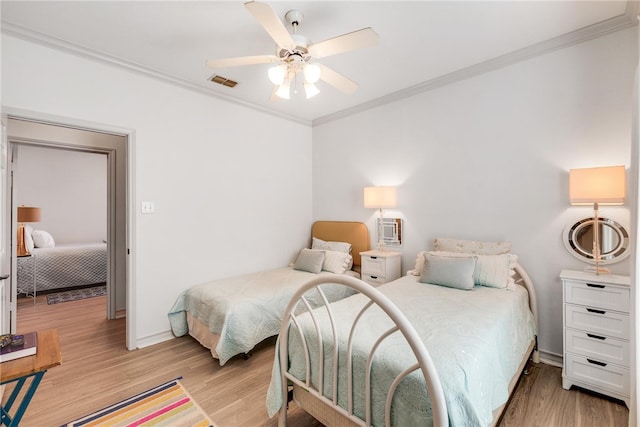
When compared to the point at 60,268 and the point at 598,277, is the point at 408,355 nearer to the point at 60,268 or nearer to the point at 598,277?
the point at 598,277

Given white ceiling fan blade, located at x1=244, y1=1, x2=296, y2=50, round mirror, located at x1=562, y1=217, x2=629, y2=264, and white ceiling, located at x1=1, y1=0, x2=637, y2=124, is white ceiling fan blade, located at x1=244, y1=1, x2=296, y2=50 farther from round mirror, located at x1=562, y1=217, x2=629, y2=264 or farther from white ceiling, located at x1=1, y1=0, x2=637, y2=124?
round mirror, located at x1=562, y1=217, x2=629, y2=264

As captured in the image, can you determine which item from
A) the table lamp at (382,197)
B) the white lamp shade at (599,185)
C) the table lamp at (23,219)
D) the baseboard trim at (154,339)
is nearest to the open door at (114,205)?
the baseboard trim at (154,339)

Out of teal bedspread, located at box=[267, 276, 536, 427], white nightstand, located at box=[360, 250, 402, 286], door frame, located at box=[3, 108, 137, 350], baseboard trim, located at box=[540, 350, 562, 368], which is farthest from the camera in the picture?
white nightstand, located at box=[360, 250, 402, 286]

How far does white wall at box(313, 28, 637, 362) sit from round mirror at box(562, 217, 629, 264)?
58 mm

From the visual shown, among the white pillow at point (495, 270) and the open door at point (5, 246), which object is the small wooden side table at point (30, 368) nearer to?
the open door at point (5, 246)

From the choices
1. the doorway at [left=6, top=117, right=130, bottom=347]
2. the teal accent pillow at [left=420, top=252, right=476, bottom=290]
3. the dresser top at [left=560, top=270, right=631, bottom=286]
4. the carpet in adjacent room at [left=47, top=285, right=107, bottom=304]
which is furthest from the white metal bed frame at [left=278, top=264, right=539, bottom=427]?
the carpet in adjacent room at [left=47, top=285, right=107, bottom=304]

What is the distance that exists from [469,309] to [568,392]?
3.32 feet

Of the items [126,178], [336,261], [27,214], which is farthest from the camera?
[27,214]

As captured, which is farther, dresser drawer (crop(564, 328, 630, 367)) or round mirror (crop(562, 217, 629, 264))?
round mirror (crop(562, 217, 629, 264))

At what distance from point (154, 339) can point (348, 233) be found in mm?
2416

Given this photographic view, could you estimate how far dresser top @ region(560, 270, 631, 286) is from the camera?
190 cm

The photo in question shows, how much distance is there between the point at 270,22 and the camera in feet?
5.35

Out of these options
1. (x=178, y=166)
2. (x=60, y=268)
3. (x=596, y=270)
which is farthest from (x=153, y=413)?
(x=60, y=268)

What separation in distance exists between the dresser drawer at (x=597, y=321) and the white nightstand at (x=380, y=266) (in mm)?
1491
